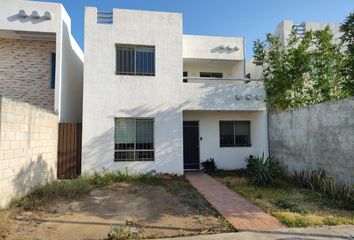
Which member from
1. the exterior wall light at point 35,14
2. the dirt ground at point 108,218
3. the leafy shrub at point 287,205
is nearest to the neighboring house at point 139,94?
the exterior wall light at point 35,14

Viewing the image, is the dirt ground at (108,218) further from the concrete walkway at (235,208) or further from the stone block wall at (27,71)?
the stone block wall at (27,71)

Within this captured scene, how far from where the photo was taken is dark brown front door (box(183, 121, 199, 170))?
43.5ft

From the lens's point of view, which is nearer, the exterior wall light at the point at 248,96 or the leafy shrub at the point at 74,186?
the leafy shrub at the point at 74,186

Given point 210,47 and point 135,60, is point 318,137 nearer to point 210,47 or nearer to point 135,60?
point 210,47

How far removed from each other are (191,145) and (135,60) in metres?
4.90

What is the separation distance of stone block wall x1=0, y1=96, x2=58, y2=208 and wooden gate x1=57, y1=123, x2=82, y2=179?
0.49 metres

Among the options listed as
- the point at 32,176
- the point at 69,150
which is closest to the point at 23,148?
the point at 32,176

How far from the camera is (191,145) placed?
43.7ft

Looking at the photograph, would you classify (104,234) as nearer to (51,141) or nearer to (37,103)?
(51,141)

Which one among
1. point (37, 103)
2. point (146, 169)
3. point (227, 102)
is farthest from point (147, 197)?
point (37, 103)

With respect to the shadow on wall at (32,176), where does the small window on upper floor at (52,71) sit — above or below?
above

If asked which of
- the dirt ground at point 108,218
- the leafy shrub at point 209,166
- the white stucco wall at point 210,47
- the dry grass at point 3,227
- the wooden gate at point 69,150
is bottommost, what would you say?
the dirt ground at point 108,218

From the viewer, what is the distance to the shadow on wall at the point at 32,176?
7512 mm

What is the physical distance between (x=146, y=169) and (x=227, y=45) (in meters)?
8.11
